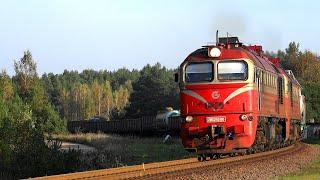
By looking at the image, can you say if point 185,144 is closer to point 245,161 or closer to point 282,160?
point 245,161

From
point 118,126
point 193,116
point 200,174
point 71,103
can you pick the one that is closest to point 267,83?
point 193,116

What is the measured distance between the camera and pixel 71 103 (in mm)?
172625

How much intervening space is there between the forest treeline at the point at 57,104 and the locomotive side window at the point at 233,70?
26.5ft

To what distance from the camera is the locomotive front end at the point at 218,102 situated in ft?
63.9

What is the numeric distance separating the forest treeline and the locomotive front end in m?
6.74

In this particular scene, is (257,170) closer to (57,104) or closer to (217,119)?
(217,119)

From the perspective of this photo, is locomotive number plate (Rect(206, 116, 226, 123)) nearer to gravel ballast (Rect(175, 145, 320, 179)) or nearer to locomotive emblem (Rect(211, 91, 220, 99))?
locomotive emblem (Rect(211, 91, 220, 99))

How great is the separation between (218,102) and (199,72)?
1365mm

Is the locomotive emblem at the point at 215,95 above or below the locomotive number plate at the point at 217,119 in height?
above

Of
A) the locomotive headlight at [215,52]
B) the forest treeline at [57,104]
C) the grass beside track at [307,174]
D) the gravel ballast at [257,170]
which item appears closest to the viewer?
the gravel ballast at [257,170]

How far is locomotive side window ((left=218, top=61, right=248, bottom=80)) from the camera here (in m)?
19.9

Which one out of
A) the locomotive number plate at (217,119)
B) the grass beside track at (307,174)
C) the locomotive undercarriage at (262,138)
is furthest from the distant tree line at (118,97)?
the locomotive number plate at (217,119)

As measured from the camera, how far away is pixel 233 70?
20.1m

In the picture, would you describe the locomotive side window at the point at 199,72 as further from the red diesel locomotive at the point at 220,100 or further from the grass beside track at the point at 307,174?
the grass beside track at the point at 307,174
